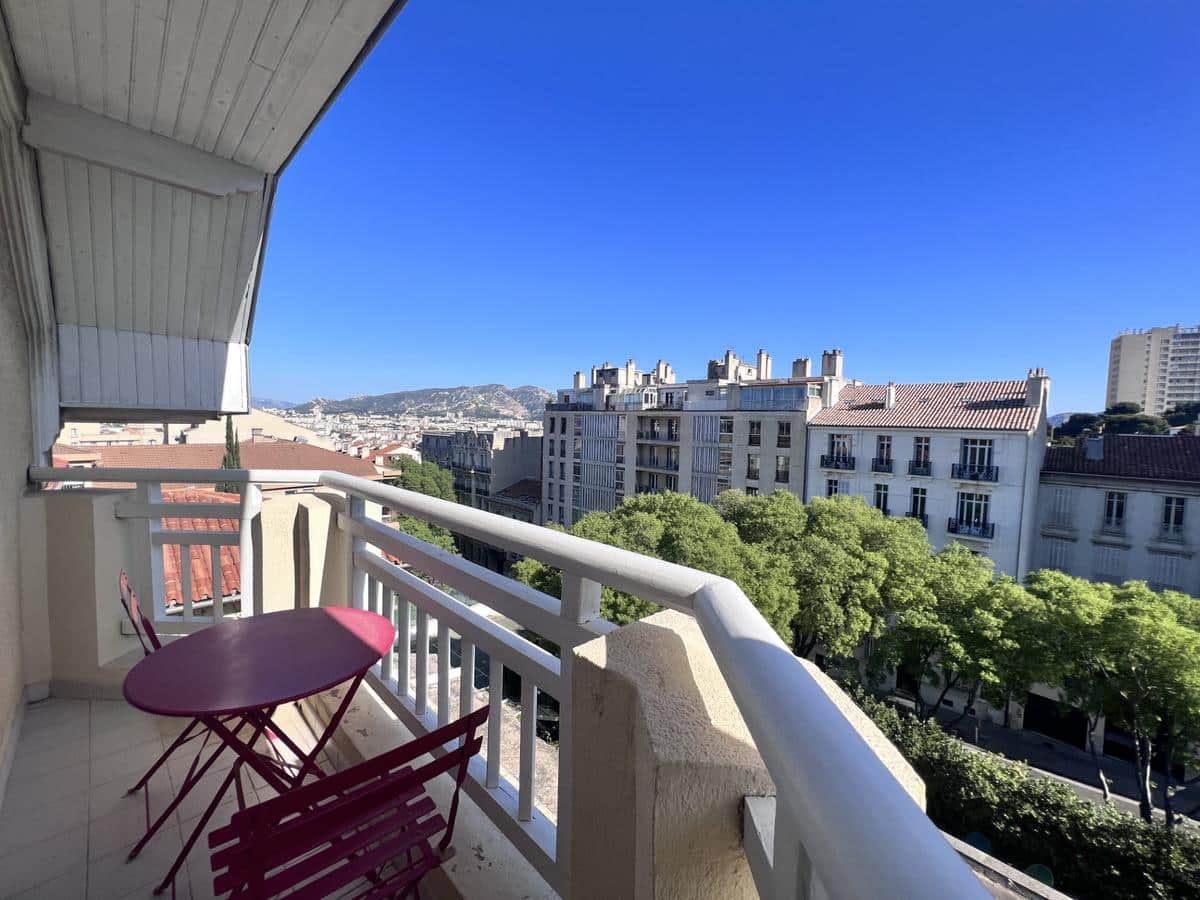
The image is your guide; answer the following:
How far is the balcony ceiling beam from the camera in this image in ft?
6.96

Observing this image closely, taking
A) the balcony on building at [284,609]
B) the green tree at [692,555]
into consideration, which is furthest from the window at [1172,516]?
the balcony on building at [284,609]

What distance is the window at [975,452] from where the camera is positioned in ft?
58.6

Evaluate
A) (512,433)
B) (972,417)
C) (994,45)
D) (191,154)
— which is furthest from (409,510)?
(512,433)

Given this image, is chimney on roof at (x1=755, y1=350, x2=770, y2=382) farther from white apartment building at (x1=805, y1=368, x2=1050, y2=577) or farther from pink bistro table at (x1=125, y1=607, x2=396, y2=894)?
pink bistro table at (x1=125, y1=607, x2=396, y2=894)

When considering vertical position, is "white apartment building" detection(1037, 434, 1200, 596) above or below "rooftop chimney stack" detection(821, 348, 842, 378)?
below

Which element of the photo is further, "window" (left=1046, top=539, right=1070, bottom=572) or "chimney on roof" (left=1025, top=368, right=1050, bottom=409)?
"window" (left=1046, top=539, right=1070, bottom=572)

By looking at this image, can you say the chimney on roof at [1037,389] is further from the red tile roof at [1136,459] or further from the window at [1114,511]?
the window at [1114,511]

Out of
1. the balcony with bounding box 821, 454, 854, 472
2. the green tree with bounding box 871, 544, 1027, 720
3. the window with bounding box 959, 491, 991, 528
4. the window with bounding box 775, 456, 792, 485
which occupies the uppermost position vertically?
the balcony with bounding box 821, 454, 854, 472

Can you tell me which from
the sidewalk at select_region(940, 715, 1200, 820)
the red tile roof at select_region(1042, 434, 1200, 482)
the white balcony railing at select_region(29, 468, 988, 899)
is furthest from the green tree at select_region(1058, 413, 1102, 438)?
the white balcony railing at select_region(29, 468, 988, 899)

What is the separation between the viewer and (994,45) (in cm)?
1998

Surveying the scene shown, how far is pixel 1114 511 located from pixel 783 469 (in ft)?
34.1

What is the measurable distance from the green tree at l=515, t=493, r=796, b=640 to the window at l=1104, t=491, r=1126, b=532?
11.9 meters

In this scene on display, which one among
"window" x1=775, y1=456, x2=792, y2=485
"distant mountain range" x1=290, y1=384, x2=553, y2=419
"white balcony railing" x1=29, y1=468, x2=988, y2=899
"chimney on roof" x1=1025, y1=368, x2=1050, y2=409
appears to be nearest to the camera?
"white balcony railing" x1=29, y1=468, x2=988, y2=899

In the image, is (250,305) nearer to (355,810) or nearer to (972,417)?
(355,810)
